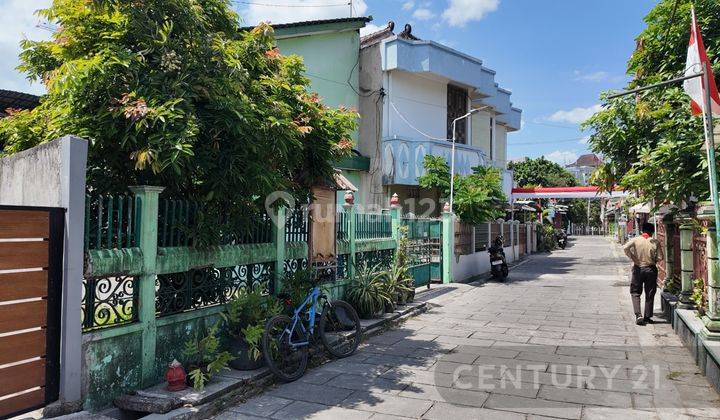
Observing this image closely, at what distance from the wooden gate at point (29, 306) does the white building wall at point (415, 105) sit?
13.0 meters

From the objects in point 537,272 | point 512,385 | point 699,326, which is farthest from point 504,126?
point 512,385

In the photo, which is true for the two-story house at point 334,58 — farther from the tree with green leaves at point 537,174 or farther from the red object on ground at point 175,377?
the tree with green leaves at point 537,174

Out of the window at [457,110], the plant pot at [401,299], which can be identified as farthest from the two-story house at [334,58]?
the plant pot at [401,299]

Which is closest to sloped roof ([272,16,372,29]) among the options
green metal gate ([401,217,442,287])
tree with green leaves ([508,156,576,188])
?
green metal gate ([401,217,442,287])

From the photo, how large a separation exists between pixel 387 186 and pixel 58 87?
502 inches

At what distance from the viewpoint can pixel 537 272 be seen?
1741 centimetres

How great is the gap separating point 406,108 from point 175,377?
44.3ft

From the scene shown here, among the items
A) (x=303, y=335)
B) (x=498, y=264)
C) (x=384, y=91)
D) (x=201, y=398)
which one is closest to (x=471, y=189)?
(x=498, y=264)

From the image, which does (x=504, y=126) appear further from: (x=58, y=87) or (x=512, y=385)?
(x=58, y=87)

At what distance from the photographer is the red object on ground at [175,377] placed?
450cm

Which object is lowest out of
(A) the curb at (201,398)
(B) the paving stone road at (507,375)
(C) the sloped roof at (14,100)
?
(B) the paving stone road at (507,375)

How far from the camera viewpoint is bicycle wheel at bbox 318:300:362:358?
6.33m

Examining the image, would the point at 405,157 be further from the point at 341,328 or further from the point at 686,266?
the point at 341,328

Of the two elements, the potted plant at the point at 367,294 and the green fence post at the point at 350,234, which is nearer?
the potted plant at the point at 367,294
